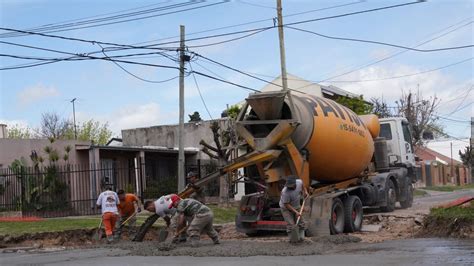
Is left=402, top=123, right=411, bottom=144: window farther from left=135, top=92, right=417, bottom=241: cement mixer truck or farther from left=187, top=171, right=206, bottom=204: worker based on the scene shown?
left=187, top=171, right=206, bottom=204: worker

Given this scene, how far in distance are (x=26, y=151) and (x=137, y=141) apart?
12.0 metres

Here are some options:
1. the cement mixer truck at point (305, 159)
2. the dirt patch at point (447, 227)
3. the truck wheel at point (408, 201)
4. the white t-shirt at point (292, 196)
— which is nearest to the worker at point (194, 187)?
the cement mixer truck at point (305, 159)

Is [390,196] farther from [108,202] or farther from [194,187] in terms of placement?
[108,202]

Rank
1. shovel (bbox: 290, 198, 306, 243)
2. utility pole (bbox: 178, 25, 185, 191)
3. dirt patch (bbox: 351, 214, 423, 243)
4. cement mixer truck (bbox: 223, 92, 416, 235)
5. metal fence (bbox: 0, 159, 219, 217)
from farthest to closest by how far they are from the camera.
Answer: metal fence (bbox: 0, 159, 219, 217) < utility pole (bbox: 178, 25, 185, 191) < cement mixer truck (bbox: 223, 92, 416, 235) < dirt patch (bbox: 351, 214, 423, 243) < shovel (bbox: 290, 198, 306, 243)

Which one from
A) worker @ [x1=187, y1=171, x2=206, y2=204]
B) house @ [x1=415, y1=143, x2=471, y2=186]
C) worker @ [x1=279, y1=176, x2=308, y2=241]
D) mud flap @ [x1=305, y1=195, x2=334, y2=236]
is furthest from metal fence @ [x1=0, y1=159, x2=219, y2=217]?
house @ [x1=415, y1=143, x2=471, y2=186]

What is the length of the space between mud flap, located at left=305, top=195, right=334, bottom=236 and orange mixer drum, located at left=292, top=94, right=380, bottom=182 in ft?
3.64

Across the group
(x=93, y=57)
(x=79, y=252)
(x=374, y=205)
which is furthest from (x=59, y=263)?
(x=93, y=57)

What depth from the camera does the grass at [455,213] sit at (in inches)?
523

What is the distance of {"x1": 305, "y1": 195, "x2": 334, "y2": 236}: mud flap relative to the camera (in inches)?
558

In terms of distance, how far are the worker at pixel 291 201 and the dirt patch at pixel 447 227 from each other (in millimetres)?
2810

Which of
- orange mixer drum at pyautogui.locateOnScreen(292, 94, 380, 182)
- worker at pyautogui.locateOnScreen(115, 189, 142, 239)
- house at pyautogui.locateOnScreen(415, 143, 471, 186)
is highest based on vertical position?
orange mixer drum at pyautogui.locateOnScreen(292, 94, 380, 182)

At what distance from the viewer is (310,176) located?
15703 millimetres

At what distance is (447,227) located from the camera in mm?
13453

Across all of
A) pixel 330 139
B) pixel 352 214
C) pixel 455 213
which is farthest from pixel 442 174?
pixel 455 213
